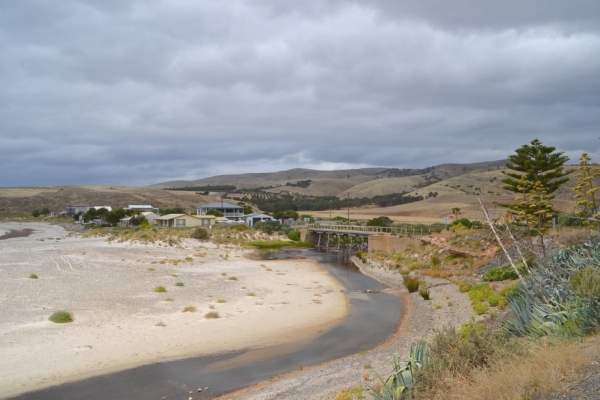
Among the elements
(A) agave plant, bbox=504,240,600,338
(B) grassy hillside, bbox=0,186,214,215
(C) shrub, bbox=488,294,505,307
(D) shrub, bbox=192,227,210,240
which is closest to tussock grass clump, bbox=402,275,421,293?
(C) shrub, bbox=488,294,505,307

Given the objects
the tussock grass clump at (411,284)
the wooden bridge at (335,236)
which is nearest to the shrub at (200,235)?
the wooden bridge at (335,236)

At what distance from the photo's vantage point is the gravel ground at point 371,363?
10406mm

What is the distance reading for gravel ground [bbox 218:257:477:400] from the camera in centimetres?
1041

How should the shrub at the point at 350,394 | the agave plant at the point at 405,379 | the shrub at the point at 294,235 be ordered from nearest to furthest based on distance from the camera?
the agave plant at the point at 405,379
the shrub at the point at 350,394
the shrub at the point at 294,235

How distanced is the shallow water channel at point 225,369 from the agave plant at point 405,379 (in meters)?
5.50

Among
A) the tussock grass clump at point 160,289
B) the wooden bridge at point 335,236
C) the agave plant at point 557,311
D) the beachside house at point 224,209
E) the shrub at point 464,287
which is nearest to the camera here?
the agave plant at point 557,311

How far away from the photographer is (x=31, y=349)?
13.2m

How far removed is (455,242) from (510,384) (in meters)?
27.4

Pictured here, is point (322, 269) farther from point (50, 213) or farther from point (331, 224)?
point (50, 213)

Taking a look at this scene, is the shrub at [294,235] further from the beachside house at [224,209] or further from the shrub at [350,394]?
the shrub at [350,394]

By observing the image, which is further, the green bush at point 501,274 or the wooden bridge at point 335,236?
the wooden bridge at point 335,236

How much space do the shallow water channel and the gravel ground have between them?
24.7 inches

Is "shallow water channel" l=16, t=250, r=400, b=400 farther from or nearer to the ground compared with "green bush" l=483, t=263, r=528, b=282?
nearer to the ground

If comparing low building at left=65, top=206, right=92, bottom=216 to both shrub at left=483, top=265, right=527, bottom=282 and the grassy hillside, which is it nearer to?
the grassy hillside
